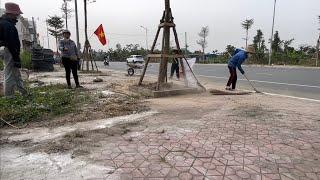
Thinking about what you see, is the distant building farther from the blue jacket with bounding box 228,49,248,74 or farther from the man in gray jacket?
the blue jacket with bounding box 228,49,248,74

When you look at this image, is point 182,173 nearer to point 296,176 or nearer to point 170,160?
point 170,160

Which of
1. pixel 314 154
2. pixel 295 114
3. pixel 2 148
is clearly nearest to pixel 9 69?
pixel 2 148

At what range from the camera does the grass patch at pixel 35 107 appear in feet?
18.8

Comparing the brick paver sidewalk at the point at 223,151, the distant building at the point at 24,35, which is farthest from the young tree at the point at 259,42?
the brick paver sidewalk at the point at 223,151

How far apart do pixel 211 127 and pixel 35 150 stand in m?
2.34

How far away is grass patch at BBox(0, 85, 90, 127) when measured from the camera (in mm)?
5731

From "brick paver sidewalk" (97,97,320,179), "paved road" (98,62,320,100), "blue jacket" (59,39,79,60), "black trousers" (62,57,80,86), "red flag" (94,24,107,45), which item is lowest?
"paved road" (98,62,320,100)

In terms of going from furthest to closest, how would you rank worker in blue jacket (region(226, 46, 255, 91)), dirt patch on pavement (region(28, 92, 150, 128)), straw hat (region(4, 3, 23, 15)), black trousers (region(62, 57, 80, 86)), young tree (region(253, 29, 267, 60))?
young tree (region(253, 29, 267, 60))
worker in blue jacket (region(226, 46, 255, 91))
black trousers (region(62, 57, 80, 86))
straw hat (region(4, 3, 23, 15))
dirt patch on pavement (region(28, 92, 150, 128))

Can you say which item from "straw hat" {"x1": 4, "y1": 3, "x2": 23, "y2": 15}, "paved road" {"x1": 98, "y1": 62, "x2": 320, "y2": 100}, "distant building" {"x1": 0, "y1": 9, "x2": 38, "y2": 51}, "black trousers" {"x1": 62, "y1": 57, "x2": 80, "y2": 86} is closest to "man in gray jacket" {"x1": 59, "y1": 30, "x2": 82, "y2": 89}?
"black trousers" {"x1": 62, "y1": 57, "x2": 80, "y2": 86}

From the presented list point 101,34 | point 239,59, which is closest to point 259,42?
point 101,34

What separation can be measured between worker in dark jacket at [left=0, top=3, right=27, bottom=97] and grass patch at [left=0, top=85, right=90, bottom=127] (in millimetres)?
400

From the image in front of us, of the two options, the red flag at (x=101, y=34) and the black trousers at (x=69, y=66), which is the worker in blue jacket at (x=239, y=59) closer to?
the black trousers at (x=69, y=66)

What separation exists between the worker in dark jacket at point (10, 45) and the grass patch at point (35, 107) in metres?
0.40

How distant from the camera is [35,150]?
4.14m
